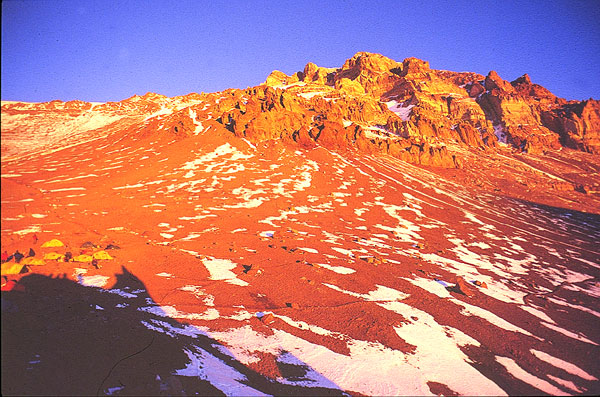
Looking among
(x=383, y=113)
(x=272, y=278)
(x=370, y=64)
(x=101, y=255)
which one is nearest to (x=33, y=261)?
(x=101, y=255)

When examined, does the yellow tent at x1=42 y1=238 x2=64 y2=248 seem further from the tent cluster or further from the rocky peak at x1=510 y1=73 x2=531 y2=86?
the rocky peak at x1=510 y1=73 x2=531 y2=86

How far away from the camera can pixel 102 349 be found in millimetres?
5078

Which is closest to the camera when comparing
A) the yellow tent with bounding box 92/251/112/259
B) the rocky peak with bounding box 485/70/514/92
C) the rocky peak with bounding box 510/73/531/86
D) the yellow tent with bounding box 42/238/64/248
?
the yellow tent with bounding box 42/238/64/248

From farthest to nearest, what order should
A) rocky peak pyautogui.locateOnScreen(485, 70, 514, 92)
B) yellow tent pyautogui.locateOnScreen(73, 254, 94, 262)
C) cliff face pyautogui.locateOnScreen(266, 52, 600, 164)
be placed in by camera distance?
rocky peak pyautogui.locateOnScreen(485, 70, 514, 92)
cliff face pyautogui.locateOnScreen(266, 52, 600, 164)
yellow tent pyautogui.locateOnScreen(73, 254, 94, 262)

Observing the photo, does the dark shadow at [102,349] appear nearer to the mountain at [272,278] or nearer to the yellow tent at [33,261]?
the mountain at [272,278]

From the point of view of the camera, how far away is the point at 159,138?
159ft

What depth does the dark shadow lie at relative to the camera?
3.50 meters

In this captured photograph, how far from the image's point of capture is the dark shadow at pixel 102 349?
3500 millimetres

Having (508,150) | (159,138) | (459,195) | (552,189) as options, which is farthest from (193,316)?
(508,150)

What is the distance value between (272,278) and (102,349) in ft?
22.9

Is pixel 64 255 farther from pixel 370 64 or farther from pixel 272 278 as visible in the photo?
pixel 370 64

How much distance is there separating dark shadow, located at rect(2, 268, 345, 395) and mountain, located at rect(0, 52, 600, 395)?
1.4 inches

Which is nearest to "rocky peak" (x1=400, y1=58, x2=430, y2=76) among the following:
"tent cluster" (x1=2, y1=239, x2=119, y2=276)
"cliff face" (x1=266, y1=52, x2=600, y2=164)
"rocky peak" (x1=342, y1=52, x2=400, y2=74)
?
"cliff face" (x1=266, y1=52, x2=600, y2=164)

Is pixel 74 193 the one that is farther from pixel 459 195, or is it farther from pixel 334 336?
pixel 459 195
